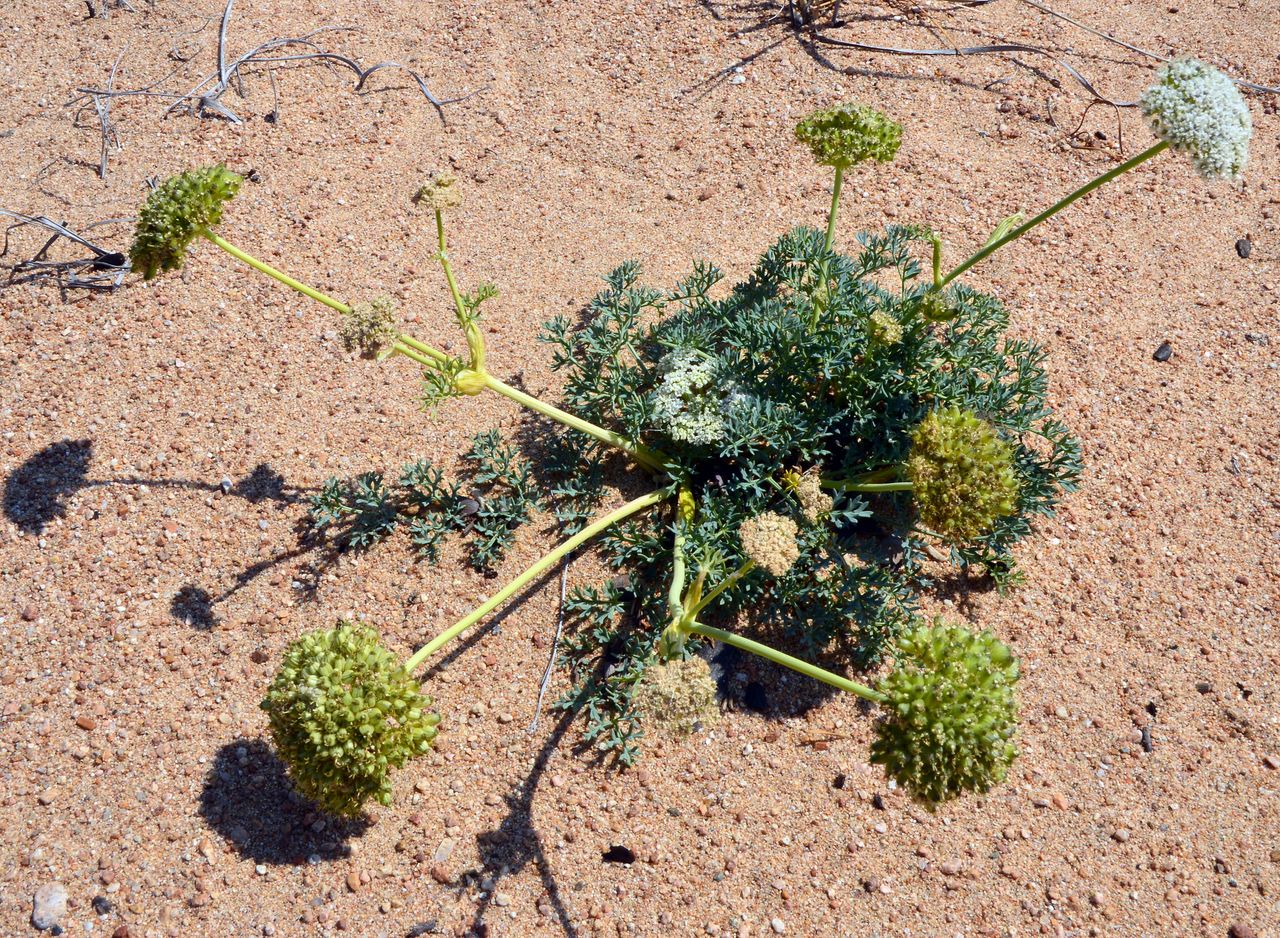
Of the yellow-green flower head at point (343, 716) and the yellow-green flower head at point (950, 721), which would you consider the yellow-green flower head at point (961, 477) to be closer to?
A: the yellow-green flower head at point (950, 721)

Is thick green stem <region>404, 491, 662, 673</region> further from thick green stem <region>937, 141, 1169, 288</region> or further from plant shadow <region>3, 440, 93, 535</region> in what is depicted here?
plant shadow <region>3, 440, 93, 535</region>

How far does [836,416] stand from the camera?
4.02 meters

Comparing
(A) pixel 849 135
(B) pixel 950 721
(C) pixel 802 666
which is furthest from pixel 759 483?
(B) pixel 950 721

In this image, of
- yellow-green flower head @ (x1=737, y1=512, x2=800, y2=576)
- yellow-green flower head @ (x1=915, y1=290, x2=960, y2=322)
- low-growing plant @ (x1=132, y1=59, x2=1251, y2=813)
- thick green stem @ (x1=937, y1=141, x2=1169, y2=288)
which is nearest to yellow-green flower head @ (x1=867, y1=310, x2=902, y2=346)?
low-growing plant @ (x1=132, y1=59, x2=1251, y2=813)

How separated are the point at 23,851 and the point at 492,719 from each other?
1.85 m

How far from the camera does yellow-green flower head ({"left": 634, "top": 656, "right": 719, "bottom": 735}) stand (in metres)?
3.13

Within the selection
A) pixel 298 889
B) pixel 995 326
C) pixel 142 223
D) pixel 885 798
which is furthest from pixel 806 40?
pixel 298 889

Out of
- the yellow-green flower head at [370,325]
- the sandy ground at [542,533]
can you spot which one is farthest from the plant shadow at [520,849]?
the yellow-green flower head at [370,325]

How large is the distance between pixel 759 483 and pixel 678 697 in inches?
54.1

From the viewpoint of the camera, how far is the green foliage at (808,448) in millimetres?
3998

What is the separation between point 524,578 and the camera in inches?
142

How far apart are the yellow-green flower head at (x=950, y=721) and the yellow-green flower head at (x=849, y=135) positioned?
2.02 metres

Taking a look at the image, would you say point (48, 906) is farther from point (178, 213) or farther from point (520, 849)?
point (178, 213)

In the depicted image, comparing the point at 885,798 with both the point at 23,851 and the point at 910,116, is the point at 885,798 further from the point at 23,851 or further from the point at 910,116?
the point at 910,116
